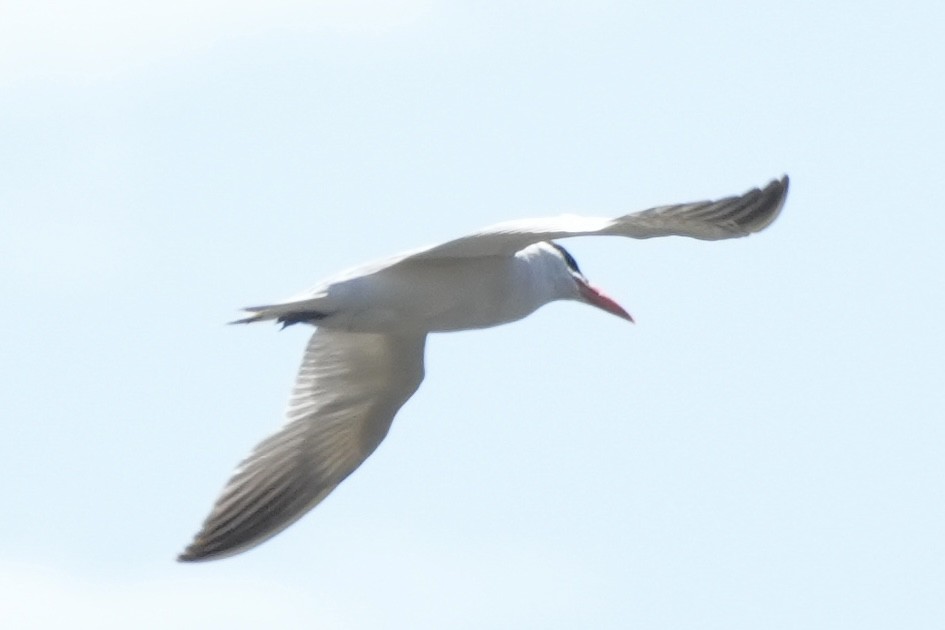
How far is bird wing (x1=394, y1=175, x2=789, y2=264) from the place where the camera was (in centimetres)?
893

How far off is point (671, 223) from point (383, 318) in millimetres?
1748

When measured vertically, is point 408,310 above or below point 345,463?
above

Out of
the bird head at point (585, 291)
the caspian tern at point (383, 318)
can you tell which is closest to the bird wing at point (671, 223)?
the caspian tern at point (383, 318)

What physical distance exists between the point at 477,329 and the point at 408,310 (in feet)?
1.71

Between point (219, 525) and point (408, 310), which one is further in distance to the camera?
point (219, 525)

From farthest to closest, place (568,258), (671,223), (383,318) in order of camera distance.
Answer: (568,258)
(383,318)
(671,223)

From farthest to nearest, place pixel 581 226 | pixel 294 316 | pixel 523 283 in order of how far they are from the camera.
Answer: pixel 523 283 < pixel 294 316 < pixel 581 226

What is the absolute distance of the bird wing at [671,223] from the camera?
8927 millimetres

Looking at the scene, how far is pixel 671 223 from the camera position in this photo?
908 centimetres

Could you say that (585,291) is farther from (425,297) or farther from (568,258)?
(425,297)

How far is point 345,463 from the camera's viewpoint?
1140cm

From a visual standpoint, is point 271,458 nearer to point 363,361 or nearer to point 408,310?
point 363,361

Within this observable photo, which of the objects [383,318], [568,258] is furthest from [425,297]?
[568,258]

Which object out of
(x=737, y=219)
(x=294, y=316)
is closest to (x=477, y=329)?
(x=294, y=316)
